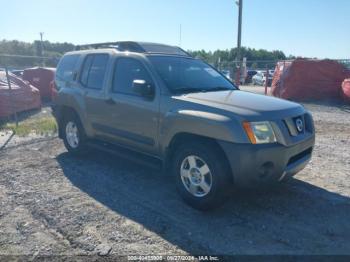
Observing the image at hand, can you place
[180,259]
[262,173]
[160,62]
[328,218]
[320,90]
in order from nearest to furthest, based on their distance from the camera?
[180,259] < [262,173] < [328,218] < [160,62] < [320,90]

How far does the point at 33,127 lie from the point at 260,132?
7.64m

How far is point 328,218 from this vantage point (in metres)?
4.09

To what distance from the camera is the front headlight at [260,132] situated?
375cm

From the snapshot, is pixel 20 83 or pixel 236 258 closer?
pixel 236 258

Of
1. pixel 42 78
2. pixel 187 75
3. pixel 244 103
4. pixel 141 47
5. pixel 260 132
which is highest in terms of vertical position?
pixel 141 47

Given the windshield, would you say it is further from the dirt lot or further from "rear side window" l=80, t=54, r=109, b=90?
the dirt lot

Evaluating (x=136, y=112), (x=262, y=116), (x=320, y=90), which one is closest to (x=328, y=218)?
(x=262, y=116)

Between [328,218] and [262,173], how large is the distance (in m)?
1.04

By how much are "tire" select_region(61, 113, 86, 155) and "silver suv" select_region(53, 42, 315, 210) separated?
30mm

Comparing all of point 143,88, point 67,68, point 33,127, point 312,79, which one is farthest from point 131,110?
point 312,79

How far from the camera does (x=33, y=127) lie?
971 centimetres

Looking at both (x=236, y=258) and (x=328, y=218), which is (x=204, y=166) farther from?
(x=328, y=218)

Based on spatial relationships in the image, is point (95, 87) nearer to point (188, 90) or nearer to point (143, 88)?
point (143, 88)

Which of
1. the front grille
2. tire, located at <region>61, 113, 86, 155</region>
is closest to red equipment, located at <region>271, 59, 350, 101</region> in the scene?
tire, located at <region>61, 113, 86, 155</region>
